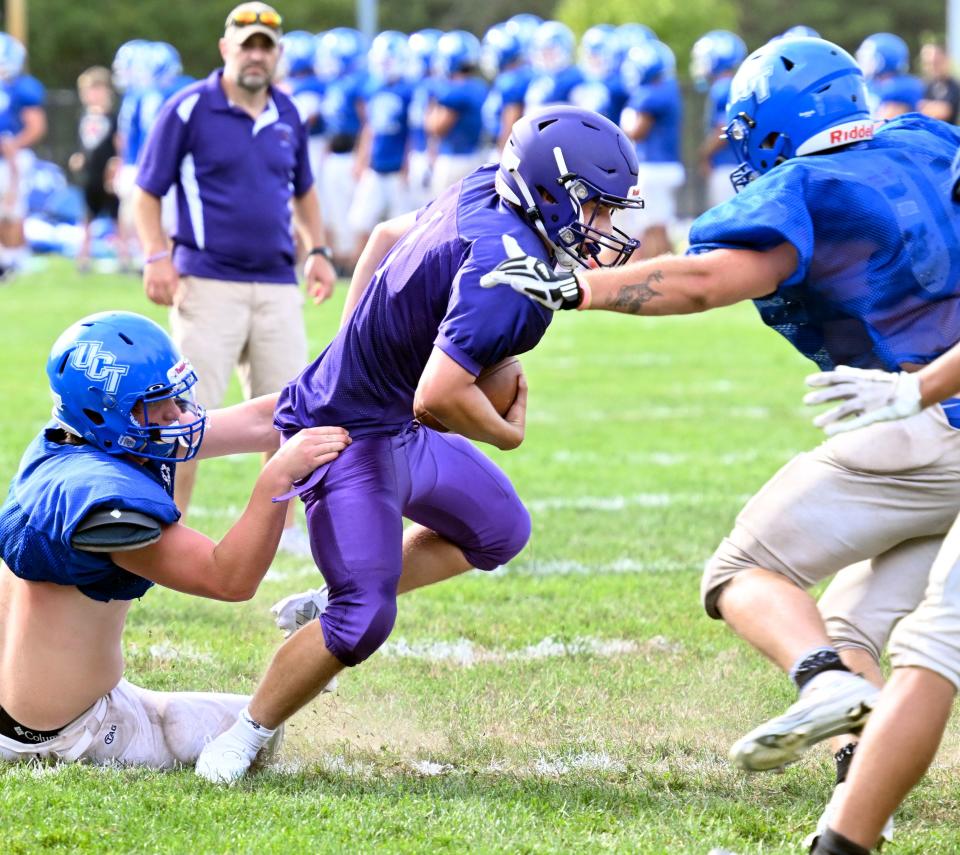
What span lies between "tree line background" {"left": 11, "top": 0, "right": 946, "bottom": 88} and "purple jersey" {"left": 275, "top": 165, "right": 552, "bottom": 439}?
102 feet

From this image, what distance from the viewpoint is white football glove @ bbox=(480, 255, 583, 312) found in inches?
129

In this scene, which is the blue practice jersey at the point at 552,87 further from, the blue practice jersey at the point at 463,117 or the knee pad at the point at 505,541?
the knee pad at the point at 505,541

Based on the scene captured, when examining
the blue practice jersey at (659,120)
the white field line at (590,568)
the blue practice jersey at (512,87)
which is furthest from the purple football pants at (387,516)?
the blue practice jersey at (512,87)

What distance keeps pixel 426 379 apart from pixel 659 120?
518 inches

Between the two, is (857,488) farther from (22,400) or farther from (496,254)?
(22,400)

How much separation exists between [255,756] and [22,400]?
6.30m

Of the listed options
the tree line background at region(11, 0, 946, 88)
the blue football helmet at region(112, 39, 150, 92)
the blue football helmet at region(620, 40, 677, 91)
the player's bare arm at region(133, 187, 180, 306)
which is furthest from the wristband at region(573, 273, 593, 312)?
the tree line background at region(11, 0, 946, 88)

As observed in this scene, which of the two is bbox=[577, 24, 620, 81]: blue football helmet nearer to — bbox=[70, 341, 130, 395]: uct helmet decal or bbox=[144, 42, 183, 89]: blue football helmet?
bbox=[144, 42, 183, 89]: blue football helmet

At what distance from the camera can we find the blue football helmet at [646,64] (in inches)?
641

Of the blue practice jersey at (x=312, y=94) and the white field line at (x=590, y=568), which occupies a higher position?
the blue practice jersey at (x=312, y=94)

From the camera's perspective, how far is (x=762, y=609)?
347cm

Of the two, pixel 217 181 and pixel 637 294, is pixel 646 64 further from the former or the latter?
pixel 637 294

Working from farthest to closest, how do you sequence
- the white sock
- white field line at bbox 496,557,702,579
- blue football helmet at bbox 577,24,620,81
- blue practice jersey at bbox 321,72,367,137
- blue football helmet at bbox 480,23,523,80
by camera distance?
1. blue practice jersey at bbox 321,72,367,137
2. blue football helmet at bbox 480,23,523,80
3. blue football helmet at bbox 577,24,620,81
4. white field line at bbox 496,557,702,579
5. the white sock

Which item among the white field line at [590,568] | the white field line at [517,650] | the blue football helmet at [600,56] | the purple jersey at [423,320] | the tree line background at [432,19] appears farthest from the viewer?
the tree line background at [432,19]
